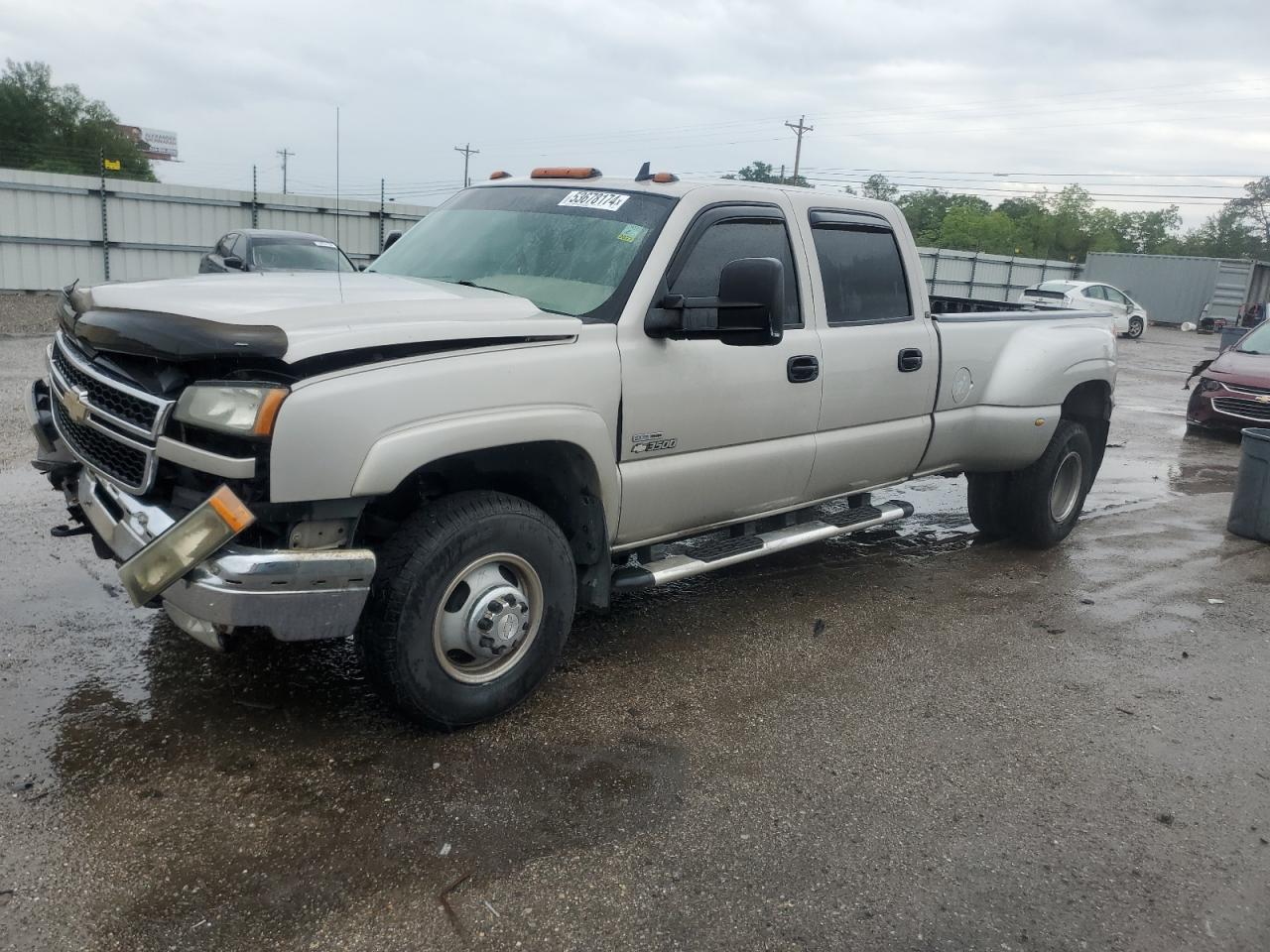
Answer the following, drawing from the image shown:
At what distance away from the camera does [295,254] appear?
1512cm

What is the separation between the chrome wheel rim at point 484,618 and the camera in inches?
137

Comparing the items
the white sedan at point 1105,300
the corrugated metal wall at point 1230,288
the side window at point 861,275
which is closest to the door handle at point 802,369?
the side window at point 861,275

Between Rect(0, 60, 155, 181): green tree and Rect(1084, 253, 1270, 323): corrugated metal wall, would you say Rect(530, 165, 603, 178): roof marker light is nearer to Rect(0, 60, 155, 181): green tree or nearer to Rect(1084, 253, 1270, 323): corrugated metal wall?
Rect(1084, 253, 1270, 323): corrugated metal wall

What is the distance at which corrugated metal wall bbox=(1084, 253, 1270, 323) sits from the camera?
119 ft

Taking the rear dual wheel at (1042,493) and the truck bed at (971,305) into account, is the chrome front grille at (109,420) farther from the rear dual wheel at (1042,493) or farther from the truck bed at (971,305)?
the truck bed at (971,305)

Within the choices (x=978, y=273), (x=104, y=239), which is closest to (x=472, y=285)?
(x=104, y=239)

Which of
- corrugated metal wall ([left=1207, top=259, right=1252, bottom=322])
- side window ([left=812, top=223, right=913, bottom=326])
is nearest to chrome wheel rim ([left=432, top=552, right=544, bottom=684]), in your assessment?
side window ([left=812, top=223, right=913, bottom=326])

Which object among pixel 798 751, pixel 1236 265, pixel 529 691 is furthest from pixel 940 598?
pixel 1236 265

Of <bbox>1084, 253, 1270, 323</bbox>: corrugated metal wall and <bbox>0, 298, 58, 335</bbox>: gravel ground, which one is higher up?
<bbox>1084, 253, 1270, 323</bbox>: corrugated metal wall

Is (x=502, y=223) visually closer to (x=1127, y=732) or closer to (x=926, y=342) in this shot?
(x=926, y=342)

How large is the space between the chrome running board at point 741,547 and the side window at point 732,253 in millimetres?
1002

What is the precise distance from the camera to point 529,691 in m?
3.78

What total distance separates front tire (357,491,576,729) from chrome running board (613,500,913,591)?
1.44 ft

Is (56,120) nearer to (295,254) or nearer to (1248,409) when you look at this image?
(295,254)
